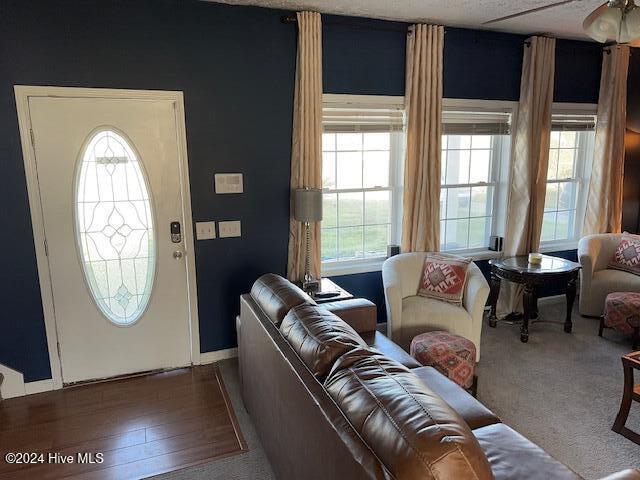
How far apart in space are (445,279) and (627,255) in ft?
6.91

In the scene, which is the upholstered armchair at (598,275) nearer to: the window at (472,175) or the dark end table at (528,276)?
the dark end table at (528,276)

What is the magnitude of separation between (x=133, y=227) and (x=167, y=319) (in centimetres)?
76

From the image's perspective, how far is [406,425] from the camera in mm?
1273

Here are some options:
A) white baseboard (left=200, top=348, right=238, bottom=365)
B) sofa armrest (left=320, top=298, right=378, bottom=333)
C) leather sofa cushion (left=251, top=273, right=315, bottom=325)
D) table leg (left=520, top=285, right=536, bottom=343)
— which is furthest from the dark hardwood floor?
table leg (left=520, top=285, right=536, bottom=343)

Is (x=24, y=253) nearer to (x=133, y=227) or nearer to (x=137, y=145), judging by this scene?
(x=133, y=227)

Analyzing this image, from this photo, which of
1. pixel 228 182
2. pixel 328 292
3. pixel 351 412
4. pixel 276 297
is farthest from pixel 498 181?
pixel 351 412

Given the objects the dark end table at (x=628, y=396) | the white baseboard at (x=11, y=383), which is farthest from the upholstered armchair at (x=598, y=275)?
the white baseboard at (x=11, y=383)

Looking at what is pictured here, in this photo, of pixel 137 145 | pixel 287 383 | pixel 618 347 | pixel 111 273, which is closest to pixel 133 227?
pixel 111 273

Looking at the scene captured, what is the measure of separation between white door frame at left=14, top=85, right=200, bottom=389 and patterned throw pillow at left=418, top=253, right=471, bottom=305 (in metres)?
1.90

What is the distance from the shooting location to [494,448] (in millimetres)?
1827

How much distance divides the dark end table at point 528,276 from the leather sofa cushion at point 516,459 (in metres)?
2.23

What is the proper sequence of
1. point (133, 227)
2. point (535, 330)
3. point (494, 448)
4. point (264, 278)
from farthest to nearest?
point (535, 330), point (133, 227), point (264, 278), point (494, 448)

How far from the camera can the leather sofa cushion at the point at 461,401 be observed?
6.70ft

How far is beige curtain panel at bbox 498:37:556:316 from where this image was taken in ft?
14.1
